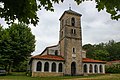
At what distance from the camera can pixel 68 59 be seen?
3603 centimetres

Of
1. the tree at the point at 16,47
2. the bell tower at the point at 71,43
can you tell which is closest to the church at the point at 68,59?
the bell tower at the point at 71,43

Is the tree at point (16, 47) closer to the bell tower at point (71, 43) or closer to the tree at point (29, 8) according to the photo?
the bell tower at point (71, 43)

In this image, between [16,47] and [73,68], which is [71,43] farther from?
[16,47]

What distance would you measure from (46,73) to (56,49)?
9.38m

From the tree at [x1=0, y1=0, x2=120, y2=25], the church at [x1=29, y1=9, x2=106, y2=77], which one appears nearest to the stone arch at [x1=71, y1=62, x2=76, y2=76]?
the church at [x1=29, y1=9, x2=106, y2=77]

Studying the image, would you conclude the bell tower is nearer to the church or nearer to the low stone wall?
the church

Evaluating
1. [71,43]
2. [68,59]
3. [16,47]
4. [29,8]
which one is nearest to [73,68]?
[68,59]

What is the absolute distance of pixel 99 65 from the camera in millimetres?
39531

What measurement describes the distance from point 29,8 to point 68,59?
1270 inches

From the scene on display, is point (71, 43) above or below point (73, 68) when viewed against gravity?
above

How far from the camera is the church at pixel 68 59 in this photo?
33641 mm

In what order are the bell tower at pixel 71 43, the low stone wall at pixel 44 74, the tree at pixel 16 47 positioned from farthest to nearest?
the bell tower at pixel 71 43 < the tree at pixel 16 47 < the low stone wall at pixel 44 74

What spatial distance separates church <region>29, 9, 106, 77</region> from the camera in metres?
33.6

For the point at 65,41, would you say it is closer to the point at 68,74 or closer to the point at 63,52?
the point at 63,52
